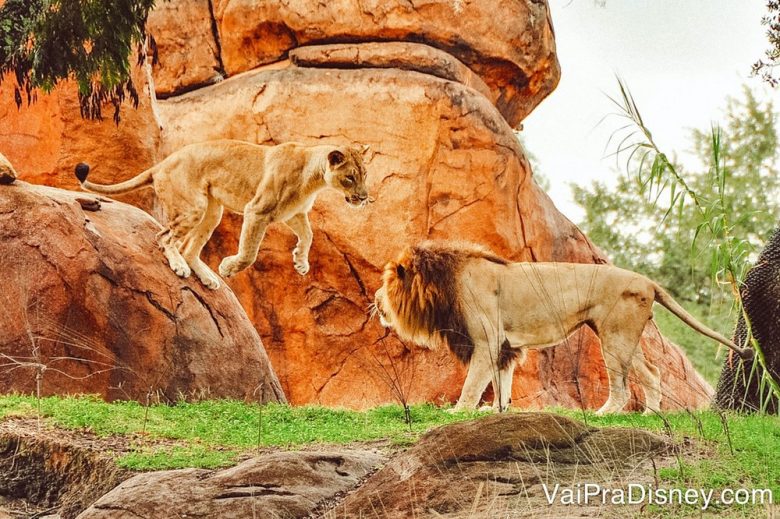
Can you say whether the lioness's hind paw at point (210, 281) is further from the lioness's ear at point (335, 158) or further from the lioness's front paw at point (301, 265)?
the lioness's ear at point (335, 158)

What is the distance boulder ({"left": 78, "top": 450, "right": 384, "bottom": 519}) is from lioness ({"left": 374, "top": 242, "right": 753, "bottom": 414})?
2.27 meters

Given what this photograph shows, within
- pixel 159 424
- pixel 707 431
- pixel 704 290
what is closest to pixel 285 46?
pixel 159 424

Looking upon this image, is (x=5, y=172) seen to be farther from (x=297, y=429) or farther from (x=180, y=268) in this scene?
(x=297, y=429)

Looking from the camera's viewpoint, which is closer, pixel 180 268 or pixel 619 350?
pixel 619 350

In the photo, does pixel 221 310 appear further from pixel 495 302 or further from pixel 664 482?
pixel 664 482

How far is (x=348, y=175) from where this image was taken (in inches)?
302

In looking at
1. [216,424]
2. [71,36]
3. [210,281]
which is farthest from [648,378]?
[71,36]

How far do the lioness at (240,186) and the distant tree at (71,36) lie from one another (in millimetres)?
1772

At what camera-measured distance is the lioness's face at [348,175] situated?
7.62 meters

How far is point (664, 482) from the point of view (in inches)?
169

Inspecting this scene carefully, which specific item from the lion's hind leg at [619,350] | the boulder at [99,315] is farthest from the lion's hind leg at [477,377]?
the boulder at [99,315]

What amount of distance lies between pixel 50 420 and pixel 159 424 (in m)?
0.65

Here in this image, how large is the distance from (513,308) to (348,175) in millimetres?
1684

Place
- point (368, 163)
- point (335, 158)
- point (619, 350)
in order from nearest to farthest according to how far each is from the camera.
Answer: point (619, 350) < point (335, 158) < point (368, 163)
